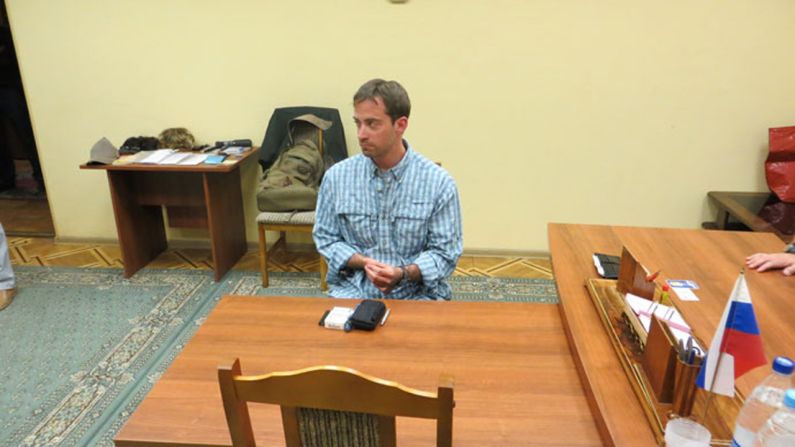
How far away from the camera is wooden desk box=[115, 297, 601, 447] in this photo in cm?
115

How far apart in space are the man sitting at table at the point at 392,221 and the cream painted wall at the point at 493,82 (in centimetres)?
168

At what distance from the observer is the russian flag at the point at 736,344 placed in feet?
3.25

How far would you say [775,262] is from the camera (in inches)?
70.9

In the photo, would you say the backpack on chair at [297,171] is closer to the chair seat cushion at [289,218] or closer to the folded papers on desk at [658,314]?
the chair seat cushion at [289,218]

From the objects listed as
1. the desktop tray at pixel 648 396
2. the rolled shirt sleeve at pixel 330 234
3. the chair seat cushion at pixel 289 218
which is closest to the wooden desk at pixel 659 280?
the desktop tray at pixel 648 396

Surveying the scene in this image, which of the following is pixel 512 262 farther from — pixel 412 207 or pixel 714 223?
pixel 412 207

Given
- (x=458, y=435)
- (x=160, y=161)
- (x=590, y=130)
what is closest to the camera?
(x=458, y=435)

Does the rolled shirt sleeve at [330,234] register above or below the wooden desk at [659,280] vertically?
above

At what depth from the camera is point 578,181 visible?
3551 millimetres

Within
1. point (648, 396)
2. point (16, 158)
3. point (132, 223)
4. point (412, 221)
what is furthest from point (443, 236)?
point (16, 158)

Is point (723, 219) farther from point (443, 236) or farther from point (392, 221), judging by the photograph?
point (392, 221)

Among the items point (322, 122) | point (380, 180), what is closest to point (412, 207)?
point (380, 180)

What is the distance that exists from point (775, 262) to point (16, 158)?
6246mm

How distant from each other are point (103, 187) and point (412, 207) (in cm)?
294
